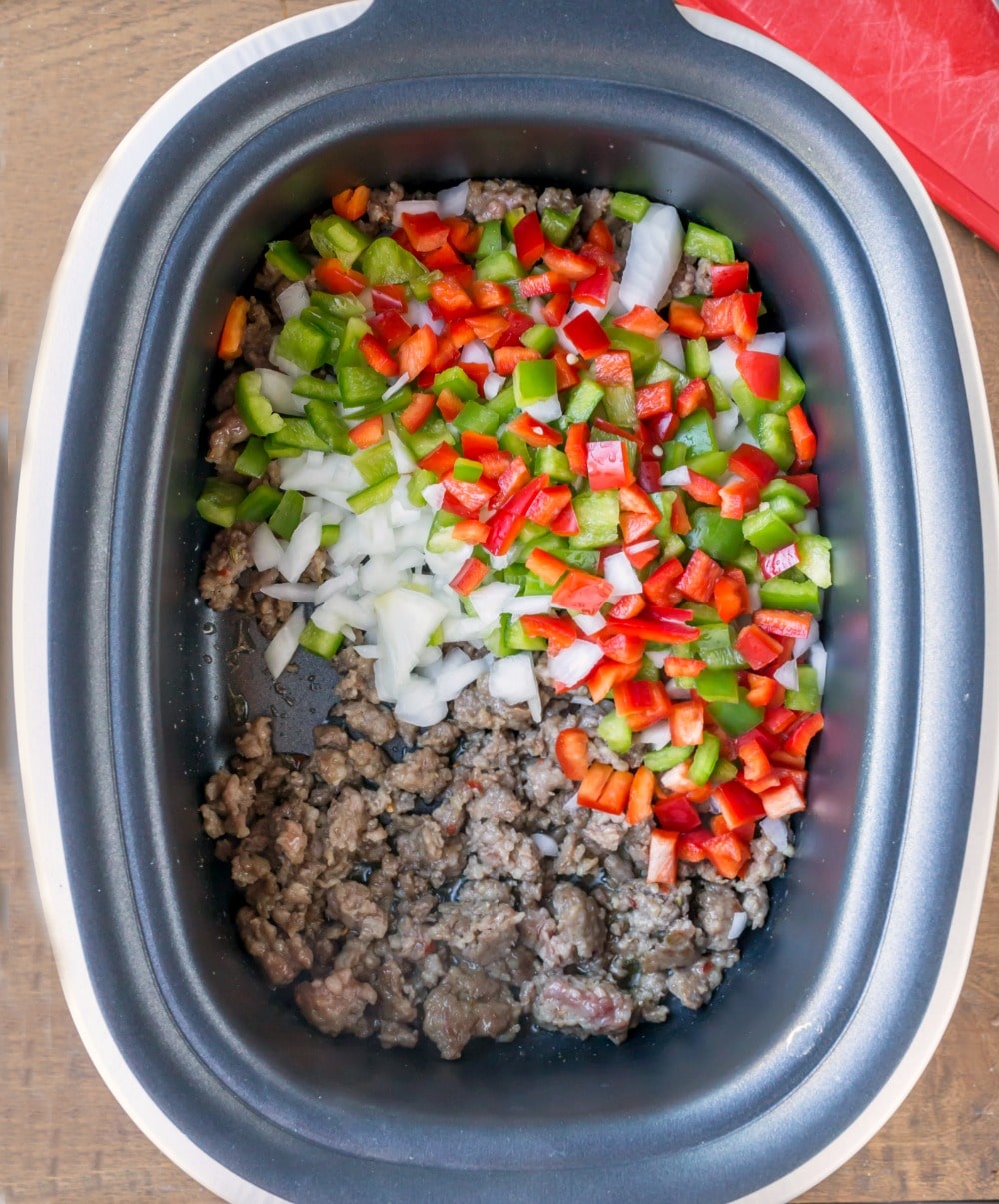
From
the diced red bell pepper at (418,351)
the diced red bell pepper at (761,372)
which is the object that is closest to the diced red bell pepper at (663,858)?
the diced red bell pepper at (761,372)

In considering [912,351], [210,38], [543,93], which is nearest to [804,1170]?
[912,351]

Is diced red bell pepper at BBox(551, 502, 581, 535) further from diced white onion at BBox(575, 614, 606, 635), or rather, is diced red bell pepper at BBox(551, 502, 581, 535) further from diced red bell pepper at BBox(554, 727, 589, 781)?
diced red bell pepper at BBox(554, 727, 589, 781)

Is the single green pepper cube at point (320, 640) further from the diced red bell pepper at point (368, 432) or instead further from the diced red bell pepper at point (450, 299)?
the diced red bell pepper at point (450, 299)

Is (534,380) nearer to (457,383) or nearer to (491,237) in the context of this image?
(457,383)

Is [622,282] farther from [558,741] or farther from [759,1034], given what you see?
[759,1034]

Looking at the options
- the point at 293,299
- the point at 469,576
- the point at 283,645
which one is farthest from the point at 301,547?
the point at 293,299
